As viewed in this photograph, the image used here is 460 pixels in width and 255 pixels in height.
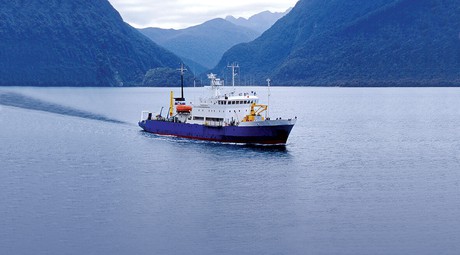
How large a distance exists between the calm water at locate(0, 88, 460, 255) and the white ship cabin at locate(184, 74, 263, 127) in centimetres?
549

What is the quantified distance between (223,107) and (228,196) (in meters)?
36.9

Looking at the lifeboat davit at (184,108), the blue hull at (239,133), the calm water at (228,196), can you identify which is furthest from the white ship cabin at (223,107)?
the calm water at (228,196)

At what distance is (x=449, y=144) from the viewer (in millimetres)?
94125

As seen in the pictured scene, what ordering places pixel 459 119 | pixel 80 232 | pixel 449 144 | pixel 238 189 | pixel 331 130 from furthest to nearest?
pixel 459 119 < pixel 331 130 < pixel 449 144 < pixel 238 189 < pixel 80 232

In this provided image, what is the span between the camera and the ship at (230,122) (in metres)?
86.3

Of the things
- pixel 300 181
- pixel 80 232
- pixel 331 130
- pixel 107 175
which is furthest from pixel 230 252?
pixel 331 130

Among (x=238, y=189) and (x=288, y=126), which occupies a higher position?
(x=288, y=126)

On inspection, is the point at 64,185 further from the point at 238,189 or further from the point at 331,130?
the point at 331,130

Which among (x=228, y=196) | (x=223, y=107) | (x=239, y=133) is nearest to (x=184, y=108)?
(x=223, y=107)

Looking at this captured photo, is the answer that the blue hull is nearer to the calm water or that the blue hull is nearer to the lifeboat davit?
the calm water

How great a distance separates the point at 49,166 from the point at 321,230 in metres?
40.9

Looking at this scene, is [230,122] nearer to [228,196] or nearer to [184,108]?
[184,108]

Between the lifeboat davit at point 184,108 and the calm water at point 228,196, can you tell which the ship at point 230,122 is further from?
the calm water at point 228,196

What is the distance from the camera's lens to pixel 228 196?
5503 cm
